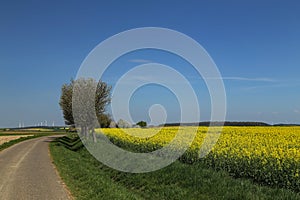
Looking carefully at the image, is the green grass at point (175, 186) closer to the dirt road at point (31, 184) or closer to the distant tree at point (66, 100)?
the dirt road at point (31, 184)

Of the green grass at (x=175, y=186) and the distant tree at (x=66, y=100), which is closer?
the green grass at (x=175, y=186)

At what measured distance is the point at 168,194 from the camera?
11.9 m

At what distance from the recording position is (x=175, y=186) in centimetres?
1285

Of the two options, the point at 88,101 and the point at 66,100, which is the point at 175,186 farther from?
the point at 66,100

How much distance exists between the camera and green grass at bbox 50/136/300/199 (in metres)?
10.4

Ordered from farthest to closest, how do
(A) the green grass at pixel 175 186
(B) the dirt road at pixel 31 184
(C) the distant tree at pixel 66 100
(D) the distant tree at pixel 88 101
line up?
(C) the distant tree at pixel 66 100 → (D) the distant tree at pixel 88 101 → (B) the dirt road at pixel 31 184 → (A) the green grass at pixel 175 186

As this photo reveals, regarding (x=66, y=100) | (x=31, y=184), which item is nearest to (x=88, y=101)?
(x=66, y=100)

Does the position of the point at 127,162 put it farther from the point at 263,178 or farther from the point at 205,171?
the point at 263,178

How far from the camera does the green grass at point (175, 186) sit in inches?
411

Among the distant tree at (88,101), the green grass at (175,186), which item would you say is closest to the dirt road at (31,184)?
the green grass at (175,186)

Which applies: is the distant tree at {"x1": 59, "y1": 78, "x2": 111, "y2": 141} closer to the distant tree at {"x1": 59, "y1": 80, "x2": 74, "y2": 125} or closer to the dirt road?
the distant tree at {"x1": 59, "y1": 80, "x2": 74, "y2": 125}

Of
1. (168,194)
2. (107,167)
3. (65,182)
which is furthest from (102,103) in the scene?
(168,194)

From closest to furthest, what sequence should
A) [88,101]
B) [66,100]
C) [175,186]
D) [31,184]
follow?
[175,186]
[31,184]
[88,101]
[66,100]

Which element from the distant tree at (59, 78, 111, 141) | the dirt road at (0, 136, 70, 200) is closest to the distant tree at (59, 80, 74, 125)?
the distant tree at (59, 78, 111, 141)
